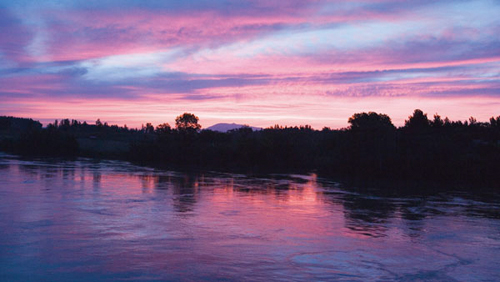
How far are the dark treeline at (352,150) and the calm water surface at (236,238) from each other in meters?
16.4

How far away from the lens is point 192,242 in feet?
39.1

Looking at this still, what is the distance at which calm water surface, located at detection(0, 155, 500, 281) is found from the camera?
9578mm

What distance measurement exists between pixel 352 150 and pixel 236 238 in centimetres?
3136

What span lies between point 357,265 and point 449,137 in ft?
118

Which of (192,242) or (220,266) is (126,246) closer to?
(192,242)

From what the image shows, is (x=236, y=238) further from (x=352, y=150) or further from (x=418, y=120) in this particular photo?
(x=418, y=120)

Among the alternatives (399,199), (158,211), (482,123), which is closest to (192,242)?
(158,211)

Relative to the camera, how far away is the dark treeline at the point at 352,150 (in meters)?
38.0

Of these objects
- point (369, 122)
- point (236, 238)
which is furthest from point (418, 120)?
point (236, 238)

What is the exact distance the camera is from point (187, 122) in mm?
67250

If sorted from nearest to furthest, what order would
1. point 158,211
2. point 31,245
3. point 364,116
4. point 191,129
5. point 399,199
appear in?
point 31,245 → point 158,211 → point 399,199 → point 364,116 → point 191,129

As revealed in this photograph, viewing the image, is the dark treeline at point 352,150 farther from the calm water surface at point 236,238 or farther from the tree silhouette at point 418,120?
the calm water surface at point 236,238

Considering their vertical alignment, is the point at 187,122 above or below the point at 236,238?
above

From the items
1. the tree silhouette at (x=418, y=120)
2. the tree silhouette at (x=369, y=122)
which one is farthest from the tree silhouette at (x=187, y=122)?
the tree silhouette at (x=418, y=120)
